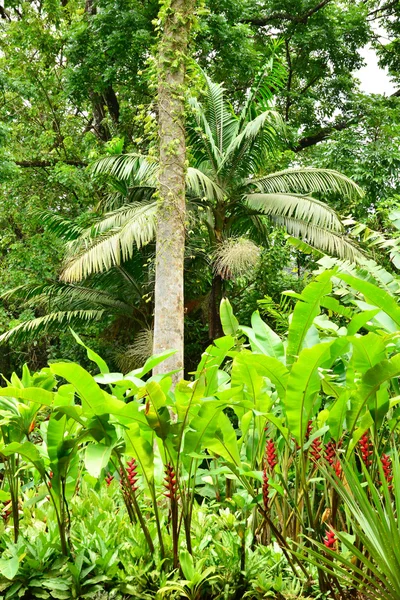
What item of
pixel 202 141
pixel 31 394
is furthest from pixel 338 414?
pixel 202 141

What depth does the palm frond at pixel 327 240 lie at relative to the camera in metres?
9.13

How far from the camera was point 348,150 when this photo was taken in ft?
36.9

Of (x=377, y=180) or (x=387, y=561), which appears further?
(x=377, y=180)

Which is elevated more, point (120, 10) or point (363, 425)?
point (120, 10)

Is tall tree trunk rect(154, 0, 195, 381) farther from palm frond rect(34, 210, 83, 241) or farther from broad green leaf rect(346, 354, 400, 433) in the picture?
palm frond rect(34, 210, 83, 241)

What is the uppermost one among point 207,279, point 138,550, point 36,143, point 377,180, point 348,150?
point 36,143

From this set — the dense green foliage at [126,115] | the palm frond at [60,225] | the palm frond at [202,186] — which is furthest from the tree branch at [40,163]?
the palm frond at [202,186]

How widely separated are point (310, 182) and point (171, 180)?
407 centimetres

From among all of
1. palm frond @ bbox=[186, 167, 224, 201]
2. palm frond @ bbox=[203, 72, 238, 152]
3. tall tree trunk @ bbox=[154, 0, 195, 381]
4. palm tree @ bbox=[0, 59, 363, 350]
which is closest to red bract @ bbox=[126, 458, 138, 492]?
tall tree trunk @ bbox=[154, 0, 195, 381]

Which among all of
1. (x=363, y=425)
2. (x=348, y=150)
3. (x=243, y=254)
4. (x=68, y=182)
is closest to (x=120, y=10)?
(x=68, y=182)

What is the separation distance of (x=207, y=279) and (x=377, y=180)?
3328mm

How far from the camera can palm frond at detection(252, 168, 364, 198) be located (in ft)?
31.0

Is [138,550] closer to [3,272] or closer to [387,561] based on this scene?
[387,561]

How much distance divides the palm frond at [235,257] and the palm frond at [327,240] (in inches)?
40.6
